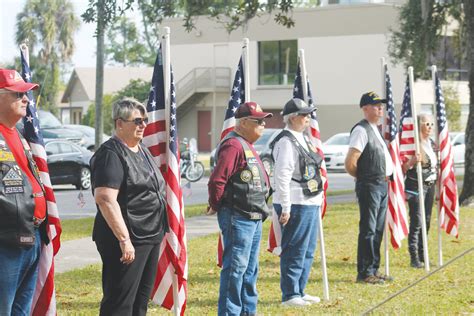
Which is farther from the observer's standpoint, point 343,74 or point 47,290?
point 343,74

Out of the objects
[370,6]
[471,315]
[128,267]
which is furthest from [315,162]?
[370,6]

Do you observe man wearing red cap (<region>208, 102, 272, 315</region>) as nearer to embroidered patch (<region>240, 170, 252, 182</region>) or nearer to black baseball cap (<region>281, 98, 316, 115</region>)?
embroidered patch (<region>240, 170, 252, 182</region>)

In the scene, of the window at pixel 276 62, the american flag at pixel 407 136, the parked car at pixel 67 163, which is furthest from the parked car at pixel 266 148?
the window at pixel 276 62

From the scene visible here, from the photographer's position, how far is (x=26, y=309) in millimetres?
6246

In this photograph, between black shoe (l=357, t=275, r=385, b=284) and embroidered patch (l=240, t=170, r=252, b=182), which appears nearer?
embroidered patch (l=240, t=170, r=252, b=182)

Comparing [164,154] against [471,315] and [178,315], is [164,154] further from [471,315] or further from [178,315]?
[471,315]

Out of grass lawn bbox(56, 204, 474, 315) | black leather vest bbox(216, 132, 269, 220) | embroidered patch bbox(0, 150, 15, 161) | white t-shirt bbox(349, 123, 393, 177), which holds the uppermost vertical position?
embroidered patch bbox(0, 150, 15, 161)

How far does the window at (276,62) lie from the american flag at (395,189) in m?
41.5

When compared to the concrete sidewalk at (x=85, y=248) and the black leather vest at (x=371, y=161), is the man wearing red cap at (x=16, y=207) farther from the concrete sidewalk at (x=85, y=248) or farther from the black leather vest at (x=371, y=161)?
the concrete sidewalk at (x=85, y=248)

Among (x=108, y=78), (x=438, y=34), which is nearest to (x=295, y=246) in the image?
(x=438, y=34)

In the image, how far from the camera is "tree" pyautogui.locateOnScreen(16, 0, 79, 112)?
65812 millimetres

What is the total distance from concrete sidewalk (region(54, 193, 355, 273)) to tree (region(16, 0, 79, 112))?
49.3m

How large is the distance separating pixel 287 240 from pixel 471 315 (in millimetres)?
1975

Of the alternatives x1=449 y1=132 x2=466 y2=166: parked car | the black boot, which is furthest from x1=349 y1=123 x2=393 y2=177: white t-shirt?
x1=449 y1=132 x2=466 y2=166: parked car
